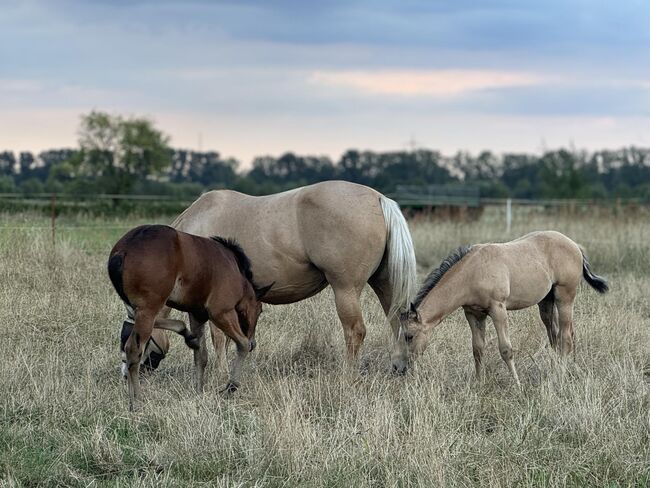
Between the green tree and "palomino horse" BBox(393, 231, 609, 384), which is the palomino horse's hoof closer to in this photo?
"palomino horse" BBox(393, 231, 609, 384)

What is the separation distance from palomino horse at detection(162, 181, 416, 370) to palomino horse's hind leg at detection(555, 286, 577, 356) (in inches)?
60.5

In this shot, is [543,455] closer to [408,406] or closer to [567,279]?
[408,406]

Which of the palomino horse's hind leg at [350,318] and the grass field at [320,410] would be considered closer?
the grass field at [320,410]

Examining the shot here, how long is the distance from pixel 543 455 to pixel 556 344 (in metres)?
3.10

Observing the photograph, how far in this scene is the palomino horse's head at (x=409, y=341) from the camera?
266 inches

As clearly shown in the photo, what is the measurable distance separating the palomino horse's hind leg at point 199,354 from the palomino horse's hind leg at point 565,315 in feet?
10.6

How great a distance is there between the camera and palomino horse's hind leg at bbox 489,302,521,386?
263 inches

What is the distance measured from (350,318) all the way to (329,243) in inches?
26.0

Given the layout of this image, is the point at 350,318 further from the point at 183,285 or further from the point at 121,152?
the point at 121,152

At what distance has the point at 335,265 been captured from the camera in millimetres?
6941

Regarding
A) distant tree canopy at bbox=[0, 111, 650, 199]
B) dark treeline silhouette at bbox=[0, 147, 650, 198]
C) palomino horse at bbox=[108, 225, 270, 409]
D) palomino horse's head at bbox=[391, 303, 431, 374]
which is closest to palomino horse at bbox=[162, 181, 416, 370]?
palomino horse's head at bbox=[391, 303, 431, 374]

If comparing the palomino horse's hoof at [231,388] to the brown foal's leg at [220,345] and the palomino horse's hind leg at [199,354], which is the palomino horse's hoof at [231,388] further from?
the brown foal's leg at [220,345]

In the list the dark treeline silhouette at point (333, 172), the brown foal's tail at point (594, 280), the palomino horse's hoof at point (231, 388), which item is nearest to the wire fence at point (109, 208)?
the palomino horse's hoof at point (231, 388)

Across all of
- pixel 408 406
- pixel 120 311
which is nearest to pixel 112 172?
pixel 120 311
